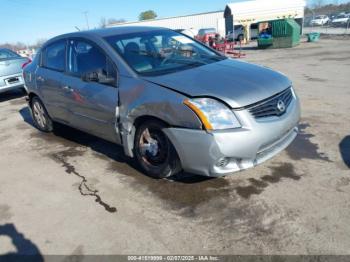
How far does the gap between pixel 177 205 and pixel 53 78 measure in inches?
117

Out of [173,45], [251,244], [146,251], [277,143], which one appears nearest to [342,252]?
[251,244]

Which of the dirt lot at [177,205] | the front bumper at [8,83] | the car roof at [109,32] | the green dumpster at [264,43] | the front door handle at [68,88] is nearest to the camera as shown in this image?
the dirt lot at [177,205]

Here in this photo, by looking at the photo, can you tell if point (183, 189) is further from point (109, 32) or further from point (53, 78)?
point (53, 78)

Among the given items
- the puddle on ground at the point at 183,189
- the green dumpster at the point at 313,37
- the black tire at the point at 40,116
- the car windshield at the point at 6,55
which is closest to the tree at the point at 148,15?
the green dumpster at the point at 313,37

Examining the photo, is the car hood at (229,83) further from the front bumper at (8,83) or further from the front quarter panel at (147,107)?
the front bumper at (8,83)

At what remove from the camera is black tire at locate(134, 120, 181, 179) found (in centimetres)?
343

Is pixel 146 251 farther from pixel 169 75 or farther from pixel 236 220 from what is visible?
pixel 169 75

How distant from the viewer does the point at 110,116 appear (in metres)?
3.92

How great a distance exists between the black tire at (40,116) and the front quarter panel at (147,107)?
254cm

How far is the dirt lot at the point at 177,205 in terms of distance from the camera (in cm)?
270

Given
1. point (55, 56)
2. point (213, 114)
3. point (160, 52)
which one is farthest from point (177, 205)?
point (55, 56)

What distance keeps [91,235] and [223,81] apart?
6.44 feet

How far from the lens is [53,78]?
495 centimetres

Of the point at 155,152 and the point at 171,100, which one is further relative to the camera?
the point at 155,152
